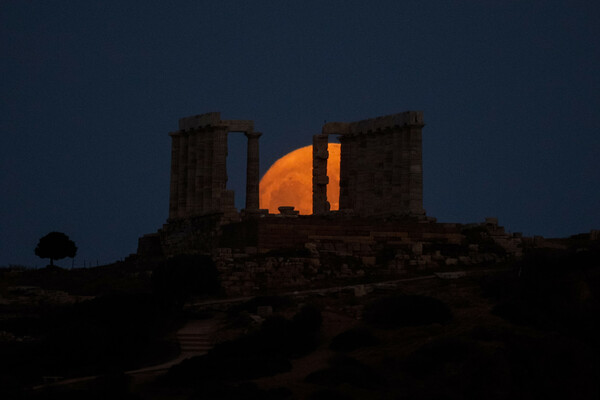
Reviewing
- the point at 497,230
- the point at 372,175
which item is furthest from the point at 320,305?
the point at 372,175

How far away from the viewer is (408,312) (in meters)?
34.2

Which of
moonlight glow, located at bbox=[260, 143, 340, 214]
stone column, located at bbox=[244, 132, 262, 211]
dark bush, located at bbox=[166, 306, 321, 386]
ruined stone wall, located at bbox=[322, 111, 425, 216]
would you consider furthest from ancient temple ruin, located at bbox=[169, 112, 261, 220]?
dark bush, located at bbox=[166, 306, 321, 386]

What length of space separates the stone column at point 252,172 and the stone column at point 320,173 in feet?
12.6

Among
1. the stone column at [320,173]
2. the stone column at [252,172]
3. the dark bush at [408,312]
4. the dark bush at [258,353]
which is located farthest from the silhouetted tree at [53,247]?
the dark bush at [408,312]

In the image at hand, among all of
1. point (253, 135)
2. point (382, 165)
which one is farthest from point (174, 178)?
point (382, 165)

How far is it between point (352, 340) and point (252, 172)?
25.1m

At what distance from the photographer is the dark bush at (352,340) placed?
3139cm

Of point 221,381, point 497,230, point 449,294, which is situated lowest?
point 221,381

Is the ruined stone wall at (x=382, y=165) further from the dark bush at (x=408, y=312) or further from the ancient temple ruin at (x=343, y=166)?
the dark bush at (x=408, y=312)

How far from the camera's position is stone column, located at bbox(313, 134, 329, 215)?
186 ft

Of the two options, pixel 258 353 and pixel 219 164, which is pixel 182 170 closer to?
pixel 219 164

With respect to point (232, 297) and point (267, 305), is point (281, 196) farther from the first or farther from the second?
point (267, 305)

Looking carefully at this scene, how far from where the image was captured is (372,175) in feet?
186

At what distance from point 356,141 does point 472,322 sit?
26185 millimetres
